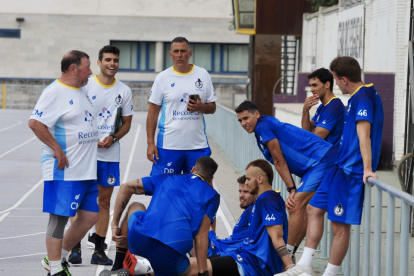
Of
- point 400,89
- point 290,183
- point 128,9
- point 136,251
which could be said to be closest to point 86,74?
point 136,251

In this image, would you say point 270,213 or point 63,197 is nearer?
point 270,213

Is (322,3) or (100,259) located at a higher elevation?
(322,3)

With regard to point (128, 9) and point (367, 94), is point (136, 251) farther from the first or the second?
point (128, 9)

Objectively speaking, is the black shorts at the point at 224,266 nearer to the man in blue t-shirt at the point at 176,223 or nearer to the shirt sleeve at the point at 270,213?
the man in blue t-shirt at the point at 176,223

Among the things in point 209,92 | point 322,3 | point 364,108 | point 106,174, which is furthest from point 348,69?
point 322,3

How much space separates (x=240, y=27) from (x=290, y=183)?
78.6ft

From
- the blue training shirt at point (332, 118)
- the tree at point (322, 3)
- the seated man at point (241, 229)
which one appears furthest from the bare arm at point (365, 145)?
the tree at point (322, 3)

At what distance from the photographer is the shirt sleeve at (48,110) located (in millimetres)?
6750

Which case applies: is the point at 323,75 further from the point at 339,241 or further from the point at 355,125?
the point at 339,241

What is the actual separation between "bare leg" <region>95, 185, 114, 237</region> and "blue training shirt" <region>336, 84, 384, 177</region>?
108 inches

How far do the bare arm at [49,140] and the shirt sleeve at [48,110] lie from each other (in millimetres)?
45

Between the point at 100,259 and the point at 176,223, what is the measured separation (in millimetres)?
1826

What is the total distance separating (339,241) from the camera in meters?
6.57

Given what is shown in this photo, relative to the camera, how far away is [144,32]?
54844 mm
